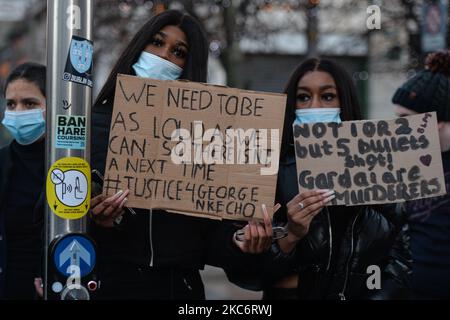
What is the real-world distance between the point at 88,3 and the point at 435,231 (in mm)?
2299

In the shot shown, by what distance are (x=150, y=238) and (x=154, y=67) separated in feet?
2.49

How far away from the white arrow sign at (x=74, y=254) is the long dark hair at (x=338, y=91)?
4.04ft

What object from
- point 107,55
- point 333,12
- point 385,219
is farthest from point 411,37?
point 385,219

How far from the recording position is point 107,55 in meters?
15.2

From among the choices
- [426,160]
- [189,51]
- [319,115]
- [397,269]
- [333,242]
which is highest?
[189,51]

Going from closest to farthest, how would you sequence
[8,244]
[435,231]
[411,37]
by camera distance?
1. [8,244]
2. [435,231]
3. [411,37]

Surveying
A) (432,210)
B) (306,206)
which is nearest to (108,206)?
(306,206)

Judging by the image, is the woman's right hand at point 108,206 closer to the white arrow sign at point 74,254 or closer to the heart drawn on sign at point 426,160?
the white arrow sign at point 74,254

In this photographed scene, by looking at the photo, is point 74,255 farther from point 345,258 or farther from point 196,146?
point 345,258

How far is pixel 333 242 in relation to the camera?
3.21 metres

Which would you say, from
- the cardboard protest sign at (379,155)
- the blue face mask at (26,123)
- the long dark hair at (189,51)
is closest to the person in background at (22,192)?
the blue face mask at (26,123)

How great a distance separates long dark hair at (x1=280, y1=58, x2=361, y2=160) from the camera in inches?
132

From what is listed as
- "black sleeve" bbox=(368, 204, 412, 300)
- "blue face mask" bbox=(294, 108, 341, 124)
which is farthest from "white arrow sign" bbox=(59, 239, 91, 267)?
"black sleeve" bbox=(368, 204, 412, 300)

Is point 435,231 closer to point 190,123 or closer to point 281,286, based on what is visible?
point 281,286
